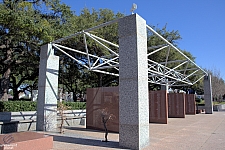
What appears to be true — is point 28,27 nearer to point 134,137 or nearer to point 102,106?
point 102,106

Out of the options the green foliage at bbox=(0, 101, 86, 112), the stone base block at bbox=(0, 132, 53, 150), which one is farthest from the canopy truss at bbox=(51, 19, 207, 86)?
the stone base block at bbox=(0, 132, 53, 150)

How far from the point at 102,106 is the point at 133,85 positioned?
12.3 ft

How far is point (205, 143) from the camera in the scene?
6.29m

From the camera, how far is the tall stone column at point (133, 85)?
5676 millimetres

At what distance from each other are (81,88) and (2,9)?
24.7m

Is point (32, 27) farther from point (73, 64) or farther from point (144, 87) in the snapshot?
point (73, 64)

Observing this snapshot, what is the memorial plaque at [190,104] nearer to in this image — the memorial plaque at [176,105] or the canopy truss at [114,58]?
the canopy truss at [114,58]

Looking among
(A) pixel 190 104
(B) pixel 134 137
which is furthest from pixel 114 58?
(A) pixel 190 104

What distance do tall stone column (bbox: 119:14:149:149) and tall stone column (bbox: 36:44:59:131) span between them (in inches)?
156

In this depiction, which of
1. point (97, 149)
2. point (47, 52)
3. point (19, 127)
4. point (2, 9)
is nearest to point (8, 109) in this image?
point (19, 127)

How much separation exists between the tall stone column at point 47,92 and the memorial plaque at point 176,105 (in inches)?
431

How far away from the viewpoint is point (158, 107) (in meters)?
13.2

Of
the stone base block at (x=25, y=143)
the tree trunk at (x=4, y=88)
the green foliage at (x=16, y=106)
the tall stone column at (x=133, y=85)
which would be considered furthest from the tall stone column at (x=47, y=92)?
the tree trunk at (x=4, y=88)

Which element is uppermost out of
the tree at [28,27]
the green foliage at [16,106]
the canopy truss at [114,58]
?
the tree at [28,27]
